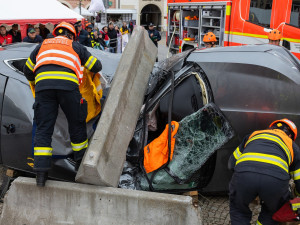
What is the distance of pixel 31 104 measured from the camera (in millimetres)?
3484

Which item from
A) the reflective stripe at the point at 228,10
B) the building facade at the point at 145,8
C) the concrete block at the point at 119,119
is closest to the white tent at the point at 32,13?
the reflective stripe at the point at 228,10

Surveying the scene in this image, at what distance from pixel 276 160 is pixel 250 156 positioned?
0.19 meters

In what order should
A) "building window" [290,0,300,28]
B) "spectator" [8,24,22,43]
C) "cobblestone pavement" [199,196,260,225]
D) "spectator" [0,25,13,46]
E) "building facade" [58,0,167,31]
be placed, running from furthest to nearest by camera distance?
"building facade" [58,0,167,31] < "spectator" [8,24,22,43] < "spectator" [0,25,13,46] < "building window" [290,0,300,28] < "cobblestone pavement" [199,196,260,225]

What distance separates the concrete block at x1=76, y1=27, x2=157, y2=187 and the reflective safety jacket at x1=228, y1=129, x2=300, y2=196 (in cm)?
106

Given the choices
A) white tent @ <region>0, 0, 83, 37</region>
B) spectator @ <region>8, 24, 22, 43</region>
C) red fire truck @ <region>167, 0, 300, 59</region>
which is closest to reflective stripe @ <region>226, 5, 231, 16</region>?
red fire truck @ <region>167, 0, 300, 59</region>

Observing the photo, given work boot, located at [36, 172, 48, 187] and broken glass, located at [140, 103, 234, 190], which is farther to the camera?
broken glass, located at [140, 103, 234, 190]

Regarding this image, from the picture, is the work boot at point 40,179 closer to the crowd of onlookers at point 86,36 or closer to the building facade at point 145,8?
the crowd of onlookers at point 86,36

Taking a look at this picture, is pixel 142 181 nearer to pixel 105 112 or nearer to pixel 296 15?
pixel 105 112

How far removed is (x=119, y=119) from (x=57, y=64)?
76 centimetres

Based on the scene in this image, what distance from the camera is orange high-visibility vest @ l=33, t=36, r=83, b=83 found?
3191 mm

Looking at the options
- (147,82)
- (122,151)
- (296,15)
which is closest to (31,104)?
(122,151)

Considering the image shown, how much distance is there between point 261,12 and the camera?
8.09 m

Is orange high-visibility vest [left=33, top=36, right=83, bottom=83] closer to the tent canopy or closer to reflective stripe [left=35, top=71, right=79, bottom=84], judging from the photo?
reflective stripe [left=35, top=71, right=79, bottom=84]

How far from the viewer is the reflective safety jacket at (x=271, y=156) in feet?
8.85
